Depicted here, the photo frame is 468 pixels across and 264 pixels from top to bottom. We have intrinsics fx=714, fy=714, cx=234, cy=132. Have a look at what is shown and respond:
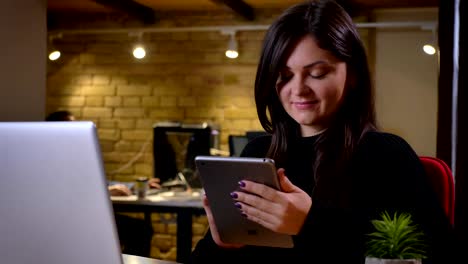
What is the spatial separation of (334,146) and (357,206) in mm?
140

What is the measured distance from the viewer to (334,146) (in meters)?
1.52

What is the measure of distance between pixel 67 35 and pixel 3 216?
5.99 meters

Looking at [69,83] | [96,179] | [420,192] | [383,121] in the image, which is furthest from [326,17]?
[69,83]

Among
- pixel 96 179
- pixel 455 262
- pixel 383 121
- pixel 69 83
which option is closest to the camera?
pixel 96 179

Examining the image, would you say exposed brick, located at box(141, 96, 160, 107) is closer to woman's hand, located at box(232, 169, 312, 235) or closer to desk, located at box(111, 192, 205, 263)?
desk, located at box(111, 192, 205, 263)

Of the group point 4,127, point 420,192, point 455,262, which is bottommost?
point 455,262

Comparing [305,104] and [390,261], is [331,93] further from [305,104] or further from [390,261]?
[390,261]

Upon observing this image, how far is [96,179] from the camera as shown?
102 cm

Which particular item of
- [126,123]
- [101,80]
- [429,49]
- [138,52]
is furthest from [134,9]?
[429,49]

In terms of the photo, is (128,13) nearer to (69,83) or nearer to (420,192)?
(69,83)

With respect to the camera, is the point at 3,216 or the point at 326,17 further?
the point at 326,17

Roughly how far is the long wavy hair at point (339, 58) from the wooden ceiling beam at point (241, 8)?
4129mm

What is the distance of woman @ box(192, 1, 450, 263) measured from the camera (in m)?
1.34

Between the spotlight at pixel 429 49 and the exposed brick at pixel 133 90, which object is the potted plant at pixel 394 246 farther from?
the exposed brick at pixel 133 90
